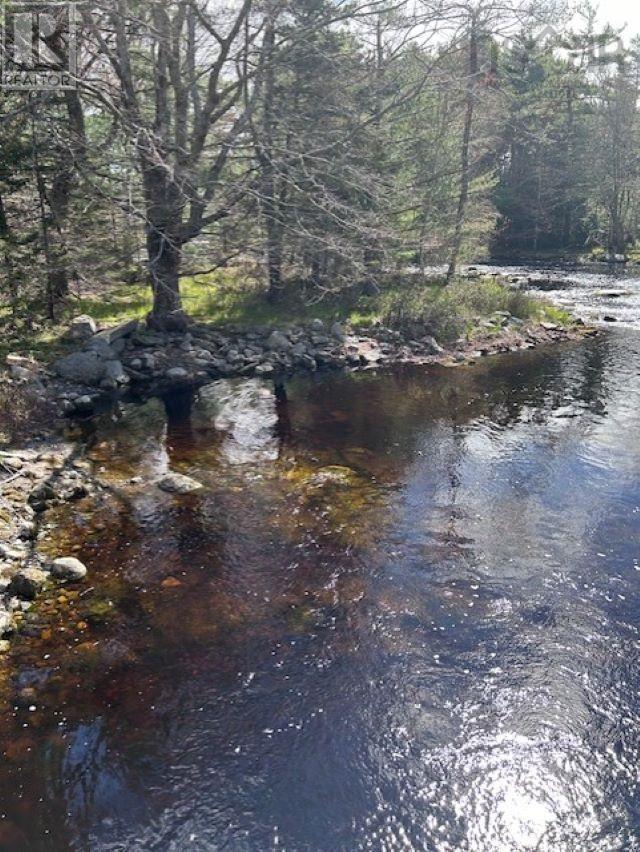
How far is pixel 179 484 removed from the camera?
1027 cm

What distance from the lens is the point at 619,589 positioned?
753 cm

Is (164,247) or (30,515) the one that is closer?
(30,515)

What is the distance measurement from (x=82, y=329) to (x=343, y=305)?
8.98 meters

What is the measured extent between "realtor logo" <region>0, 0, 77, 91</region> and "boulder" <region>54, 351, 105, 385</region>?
585cm

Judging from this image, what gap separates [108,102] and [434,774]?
47.4ft

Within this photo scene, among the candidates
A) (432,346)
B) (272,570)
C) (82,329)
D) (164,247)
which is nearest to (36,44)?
(164,247)

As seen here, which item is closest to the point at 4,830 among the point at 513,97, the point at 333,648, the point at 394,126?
the point at 333,648

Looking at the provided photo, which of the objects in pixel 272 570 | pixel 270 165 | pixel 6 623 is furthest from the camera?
pixel 270 165

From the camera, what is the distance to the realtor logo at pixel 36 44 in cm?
1398

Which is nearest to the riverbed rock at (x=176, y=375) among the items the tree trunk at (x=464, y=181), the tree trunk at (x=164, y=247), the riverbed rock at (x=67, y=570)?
the tree trunk at (x=164, y=247)

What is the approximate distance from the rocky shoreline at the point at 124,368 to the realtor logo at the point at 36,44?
5844 millimetres

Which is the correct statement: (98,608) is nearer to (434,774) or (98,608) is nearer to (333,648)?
(333,648)

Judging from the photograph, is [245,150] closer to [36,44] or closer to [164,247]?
[164,247]

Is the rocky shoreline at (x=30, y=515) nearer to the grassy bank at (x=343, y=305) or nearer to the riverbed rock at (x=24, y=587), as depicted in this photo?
the riverbed rock at (x=24, y=587)
